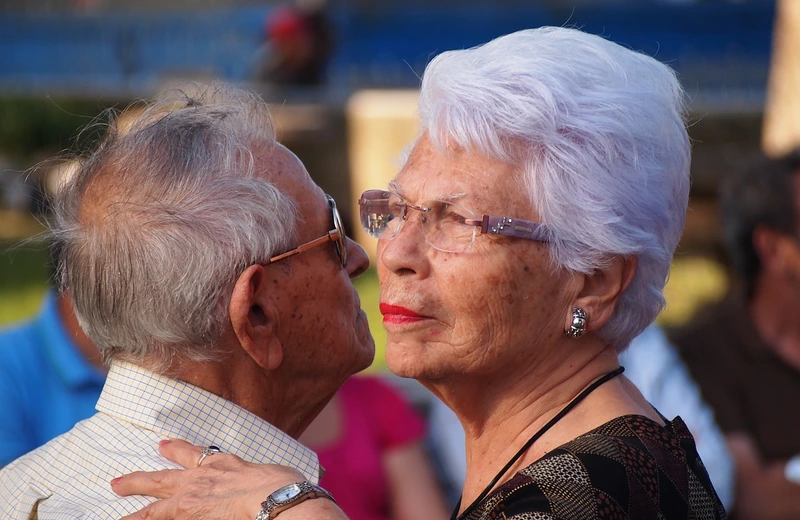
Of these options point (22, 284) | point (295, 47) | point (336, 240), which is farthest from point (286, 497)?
point (295, 47)

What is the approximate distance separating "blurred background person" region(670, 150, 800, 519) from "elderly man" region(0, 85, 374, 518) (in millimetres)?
2900

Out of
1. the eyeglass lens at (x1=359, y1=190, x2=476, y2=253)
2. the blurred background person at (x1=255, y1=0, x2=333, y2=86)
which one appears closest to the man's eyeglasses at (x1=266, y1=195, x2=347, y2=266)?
the eyeglass lens at (x1=359, y1=190, x2=476, y2=253)

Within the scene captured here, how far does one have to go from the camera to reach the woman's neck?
93.1 inches

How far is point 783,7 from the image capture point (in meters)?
8.56

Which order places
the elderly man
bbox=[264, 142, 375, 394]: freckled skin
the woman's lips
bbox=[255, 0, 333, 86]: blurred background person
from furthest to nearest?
bbox=[255, 0, 333, 86]: blurred background person → bbox=[264, 142, 375, 394]: freckled skin → the woman's lips → the elderly man

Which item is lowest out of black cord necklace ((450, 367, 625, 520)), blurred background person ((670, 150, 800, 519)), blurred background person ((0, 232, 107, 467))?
blurred background person ((670, 150, 800, 519))

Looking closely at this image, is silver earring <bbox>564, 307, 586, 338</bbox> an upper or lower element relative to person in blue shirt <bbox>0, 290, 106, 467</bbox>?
upper

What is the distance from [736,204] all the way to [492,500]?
3724mm

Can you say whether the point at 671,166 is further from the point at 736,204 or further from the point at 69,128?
the point at 69,128

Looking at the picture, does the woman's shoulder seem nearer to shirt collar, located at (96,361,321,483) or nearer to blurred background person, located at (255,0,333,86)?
shirt collar, located at (96,361,321,483)

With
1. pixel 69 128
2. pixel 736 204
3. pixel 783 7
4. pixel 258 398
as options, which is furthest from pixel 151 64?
pixel 258 398

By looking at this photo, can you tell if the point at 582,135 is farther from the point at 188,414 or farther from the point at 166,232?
the point at 188,414

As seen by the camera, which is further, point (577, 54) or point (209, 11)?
point (209, 11)

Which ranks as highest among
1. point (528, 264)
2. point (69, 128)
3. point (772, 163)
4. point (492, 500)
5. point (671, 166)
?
point (671, 166)
